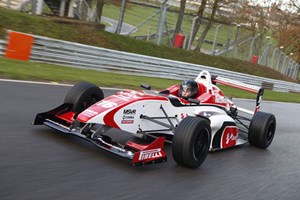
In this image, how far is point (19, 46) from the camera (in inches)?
519

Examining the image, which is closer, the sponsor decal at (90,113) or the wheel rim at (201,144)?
the sponsor decal at (90,113)

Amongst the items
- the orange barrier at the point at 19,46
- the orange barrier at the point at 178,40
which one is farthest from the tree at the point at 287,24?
the orange barrier at the point at 19,46

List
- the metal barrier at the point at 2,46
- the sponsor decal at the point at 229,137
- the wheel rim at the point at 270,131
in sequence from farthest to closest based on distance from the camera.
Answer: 1. the metal barrier at the point at 2,46
2. the wheel rim at the point at 270,131
3. the sponsor decal at the point at 229,137

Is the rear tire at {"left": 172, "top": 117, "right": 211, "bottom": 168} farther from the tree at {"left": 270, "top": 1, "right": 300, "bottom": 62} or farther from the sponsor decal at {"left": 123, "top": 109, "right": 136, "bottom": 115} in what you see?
the tree at {"left": 270, "top": 1, "right": 300, "bottom": 62}

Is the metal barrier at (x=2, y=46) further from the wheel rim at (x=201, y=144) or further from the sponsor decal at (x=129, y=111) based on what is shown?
the wheel rim at (x=201, y=144)

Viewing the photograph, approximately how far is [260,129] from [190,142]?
2.59m

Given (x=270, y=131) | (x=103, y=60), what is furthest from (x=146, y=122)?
(x=103, y=60)

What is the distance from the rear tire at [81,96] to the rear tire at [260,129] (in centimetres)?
284

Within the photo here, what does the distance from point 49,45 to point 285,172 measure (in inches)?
381

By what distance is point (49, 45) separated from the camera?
14055 mm

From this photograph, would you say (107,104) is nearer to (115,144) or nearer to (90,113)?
(90,113)

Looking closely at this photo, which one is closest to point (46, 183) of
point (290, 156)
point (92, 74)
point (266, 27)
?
point (290, 156)

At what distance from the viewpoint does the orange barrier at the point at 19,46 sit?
499 inches

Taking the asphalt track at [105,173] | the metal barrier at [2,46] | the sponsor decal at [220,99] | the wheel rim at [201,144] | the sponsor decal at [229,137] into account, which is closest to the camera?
the asphalt track at [105,173]
